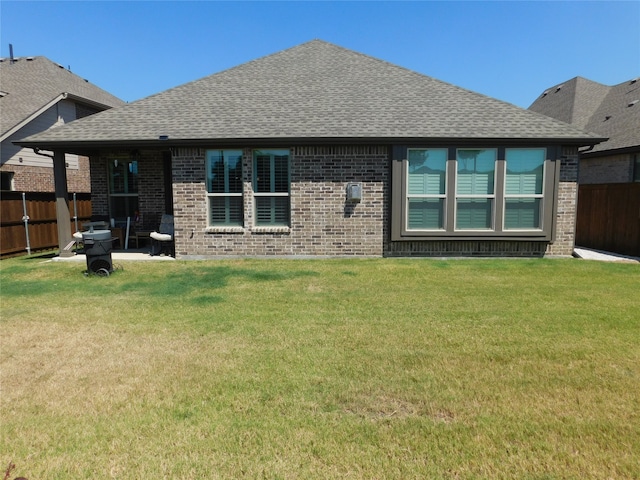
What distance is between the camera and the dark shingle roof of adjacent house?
10.2 meters

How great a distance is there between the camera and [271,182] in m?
10.6

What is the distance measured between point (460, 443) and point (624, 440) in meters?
1.13

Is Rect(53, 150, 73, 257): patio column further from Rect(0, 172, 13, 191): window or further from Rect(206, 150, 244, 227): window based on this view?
Rect(0, 172, 13, 191): window

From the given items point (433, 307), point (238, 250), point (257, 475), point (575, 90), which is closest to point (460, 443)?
point (257, 475)

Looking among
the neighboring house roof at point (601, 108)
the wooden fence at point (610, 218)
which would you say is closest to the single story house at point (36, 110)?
the wooden fence at point (610, 218)

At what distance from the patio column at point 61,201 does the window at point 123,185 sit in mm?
1813

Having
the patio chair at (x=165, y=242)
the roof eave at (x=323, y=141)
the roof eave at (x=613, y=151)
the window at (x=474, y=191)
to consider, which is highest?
the roof eave at (x=613, y=151)

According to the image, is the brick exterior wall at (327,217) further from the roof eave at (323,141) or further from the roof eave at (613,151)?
the roof eave at (613,151)

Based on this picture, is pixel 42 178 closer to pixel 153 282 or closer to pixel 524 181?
pixel 153 282

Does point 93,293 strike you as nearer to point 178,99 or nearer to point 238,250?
point 238,250

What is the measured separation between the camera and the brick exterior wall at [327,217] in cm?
1039

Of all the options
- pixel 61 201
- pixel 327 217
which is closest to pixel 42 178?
pixel 61 201

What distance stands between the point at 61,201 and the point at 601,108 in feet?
69.4

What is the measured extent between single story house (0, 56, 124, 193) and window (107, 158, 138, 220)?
10.1 ft
